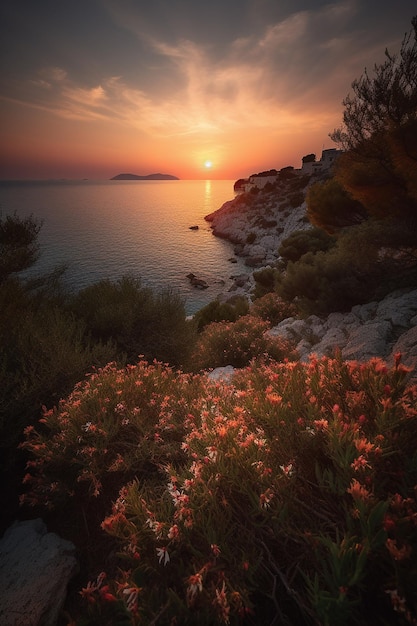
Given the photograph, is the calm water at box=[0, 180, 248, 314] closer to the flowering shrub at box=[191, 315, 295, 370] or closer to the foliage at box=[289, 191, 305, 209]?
the foliage at box=[289, 191, 305, 209]

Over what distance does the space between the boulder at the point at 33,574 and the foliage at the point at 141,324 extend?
611 cm

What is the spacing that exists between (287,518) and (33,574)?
3.01 m

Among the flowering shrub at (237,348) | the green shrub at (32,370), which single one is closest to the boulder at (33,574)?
the green shrub at (32,370)

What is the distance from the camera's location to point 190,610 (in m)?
1.85

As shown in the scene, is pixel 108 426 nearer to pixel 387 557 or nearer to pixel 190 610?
pixel 190 610

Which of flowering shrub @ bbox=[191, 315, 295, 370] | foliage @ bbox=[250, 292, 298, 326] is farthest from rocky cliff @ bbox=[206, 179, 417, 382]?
foliage @ bbox=[250, 292, 298, 326]

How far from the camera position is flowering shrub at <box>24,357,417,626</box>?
167 cm

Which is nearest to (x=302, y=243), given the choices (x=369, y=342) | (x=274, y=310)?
(x=274, y=310)

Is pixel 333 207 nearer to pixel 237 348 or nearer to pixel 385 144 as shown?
pixel 385 144

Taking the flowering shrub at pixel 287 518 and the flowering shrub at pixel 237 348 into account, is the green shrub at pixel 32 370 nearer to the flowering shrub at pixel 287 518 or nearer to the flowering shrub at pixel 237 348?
the flowering shrub at pixel 287 518

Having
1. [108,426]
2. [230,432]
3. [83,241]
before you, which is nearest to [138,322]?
[108,426]

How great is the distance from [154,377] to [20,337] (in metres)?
4.30

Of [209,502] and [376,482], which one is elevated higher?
[376,482]

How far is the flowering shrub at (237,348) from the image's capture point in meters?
9.87
